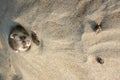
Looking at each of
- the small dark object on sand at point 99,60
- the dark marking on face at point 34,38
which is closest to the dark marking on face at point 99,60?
the small dark object on sand at point 99,60

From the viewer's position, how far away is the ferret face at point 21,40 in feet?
8.14

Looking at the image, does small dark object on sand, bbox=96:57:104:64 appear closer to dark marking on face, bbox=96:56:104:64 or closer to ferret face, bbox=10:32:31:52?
dark marking on face, bbox=96:56:104:64

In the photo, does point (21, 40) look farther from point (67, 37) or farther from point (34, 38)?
point (67, 37)

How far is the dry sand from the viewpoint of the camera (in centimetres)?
229

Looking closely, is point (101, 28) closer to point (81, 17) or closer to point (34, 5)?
point (81, 17)

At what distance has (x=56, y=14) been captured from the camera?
2389 millimetres

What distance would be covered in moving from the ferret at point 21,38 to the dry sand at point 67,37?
0.15 ft

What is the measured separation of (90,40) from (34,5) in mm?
600

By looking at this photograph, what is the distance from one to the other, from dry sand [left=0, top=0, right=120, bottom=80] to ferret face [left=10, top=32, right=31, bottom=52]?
0.06 metres

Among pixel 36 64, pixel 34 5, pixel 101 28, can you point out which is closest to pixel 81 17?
Result: pixel 101 28

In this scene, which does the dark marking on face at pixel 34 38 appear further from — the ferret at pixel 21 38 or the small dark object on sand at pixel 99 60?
the small dark object on sand at pixel 99 60

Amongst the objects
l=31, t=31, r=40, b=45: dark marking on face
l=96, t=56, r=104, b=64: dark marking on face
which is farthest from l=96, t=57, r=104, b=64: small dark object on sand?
l=31, t=31, r=40, b=45: dark marking on face

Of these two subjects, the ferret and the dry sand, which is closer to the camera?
the dry sand

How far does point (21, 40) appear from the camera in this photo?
250 cm
